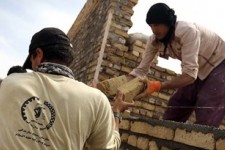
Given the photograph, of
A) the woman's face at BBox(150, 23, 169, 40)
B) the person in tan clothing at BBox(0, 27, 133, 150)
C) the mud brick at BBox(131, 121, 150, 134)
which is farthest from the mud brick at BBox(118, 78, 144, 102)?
the person in tan clothing at BBox(0, 27, 133, 150)

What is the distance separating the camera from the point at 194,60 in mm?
3000

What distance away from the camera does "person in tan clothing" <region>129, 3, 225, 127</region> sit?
3.05 metres

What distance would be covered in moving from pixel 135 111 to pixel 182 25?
198cm

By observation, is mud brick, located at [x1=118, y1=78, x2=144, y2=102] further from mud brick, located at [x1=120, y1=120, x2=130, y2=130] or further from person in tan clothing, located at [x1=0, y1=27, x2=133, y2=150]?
person in tan clothing, located at [x1=0, y1=27, x2=133, y2=150]

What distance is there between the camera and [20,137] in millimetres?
1549

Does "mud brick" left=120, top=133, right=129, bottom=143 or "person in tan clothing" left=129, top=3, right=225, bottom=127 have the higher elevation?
"person in tan clothing" left=129, top=3, right=225, bottom=127

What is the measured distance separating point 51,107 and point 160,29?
6.02ft

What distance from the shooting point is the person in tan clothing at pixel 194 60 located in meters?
3.05

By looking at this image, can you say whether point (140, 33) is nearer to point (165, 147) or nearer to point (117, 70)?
point (117, 70)

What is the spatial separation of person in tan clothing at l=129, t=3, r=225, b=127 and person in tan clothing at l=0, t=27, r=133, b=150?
4.57ft

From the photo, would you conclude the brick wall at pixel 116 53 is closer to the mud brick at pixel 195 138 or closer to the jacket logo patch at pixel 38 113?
the mud brick at pixel 195 138

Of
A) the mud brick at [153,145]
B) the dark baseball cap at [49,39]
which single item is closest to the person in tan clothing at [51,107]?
the dark baseball cap at [49,39]

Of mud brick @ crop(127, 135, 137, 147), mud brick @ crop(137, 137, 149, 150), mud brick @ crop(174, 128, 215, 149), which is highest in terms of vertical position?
mud brick @ crop(174, 128, 215, 149)

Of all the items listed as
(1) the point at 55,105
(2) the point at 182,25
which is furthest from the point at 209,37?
(1) the point at 55,105
